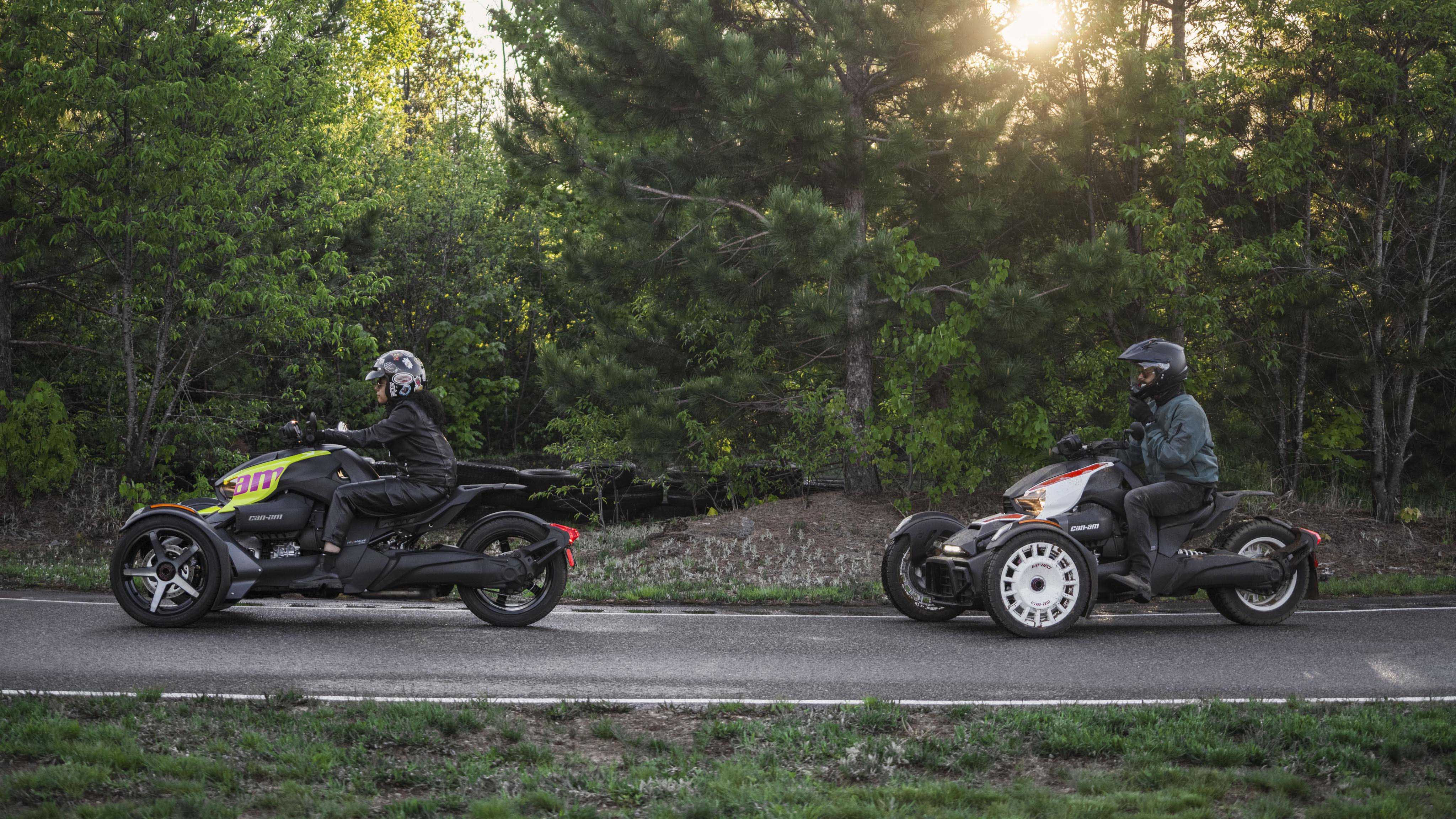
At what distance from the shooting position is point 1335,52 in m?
16.2

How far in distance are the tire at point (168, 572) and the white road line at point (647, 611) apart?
1153mm

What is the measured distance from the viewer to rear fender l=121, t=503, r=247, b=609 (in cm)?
895

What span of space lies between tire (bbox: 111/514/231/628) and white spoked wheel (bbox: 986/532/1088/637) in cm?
520

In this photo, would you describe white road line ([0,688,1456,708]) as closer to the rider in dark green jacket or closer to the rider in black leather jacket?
the rider in dark green jacket

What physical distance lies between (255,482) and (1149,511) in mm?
6324

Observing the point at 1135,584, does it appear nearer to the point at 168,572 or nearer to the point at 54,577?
the point at 168,572

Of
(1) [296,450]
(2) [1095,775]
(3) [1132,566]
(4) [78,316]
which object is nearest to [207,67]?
(4) [78,316]

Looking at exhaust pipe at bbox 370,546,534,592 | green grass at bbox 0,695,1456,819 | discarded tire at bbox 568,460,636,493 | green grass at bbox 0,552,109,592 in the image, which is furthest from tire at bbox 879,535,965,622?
discarded tire at bbox 568,460,636,493

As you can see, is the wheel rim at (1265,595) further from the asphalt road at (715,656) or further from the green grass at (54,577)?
the green grass at (54,577)

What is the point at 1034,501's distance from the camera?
959 centimetres

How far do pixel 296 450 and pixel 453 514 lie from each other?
4.09 ft

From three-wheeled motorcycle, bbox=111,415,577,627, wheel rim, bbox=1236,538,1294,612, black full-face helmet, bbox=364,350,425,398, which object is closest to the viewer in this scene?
three-wheeled motorcycle, bbox=111,415,577,627

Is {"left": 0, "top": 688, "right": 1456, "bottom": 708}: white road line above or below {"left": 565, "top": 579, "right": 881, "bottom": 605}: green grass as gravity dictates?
below

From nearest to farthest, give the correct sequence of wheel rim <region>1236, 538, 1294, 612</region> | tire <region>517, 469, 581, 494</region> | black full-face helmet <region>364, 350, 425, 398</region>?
black full-face helmet <region>364, 350, 425, 398</region> → wheel rim <region>1236, 538, 1294, 612</region> → tire <region>517, 469, 581, 494</region>
